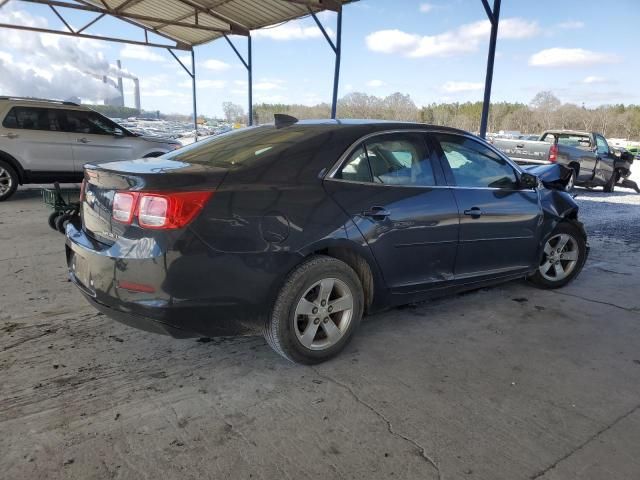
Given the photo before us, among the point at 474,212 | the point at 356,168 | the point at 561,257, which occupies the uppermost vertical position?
the point at 356,168

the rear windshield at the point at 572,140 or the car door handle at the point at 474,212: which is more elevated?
the rear windshield at the point at 572,140

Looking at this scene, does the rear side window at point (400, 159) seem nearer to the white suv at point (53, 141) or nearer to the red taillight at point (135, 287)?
the red taillight at point (135, 287)

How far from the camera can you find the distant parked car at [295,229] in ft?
8.43

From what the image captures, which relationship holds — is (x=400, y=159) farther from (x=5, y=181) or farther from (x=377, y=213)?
(x=5, y=181)

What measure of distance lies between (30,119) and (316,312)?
8030mm

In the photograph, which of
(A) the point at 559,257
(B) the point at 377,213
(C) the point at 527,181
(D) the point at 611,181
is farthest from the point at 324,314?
(D) the point at 611,181

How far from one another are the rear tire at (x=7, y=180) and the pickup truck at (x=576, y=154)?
38.1 feet

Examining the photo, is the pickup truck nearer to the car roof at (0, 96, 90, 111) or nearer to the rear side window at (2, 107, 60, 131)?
the car roof at (0, 96, 90, 111)

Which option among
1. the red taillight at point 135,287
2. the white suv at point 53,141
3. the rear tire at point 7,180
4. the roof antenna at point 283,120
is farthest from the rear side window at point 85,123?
the red taillight at point 135,287

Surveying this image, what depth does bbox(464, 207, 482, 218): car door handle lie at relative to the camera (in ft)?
12.2

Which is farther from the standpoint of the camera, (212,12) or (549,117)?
(549,117)

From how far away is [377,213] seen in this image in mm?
3176

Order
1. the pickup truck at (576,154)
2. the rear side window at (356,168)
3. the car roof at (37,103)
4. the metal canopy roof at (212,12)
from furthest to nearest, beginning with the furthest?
the pickup truck at (576,154) → the metal canopy roof at (212,12) → the car roof at (37,103) → the rear side window at (356,168)

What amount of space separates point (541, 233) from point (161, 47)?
1729cm
